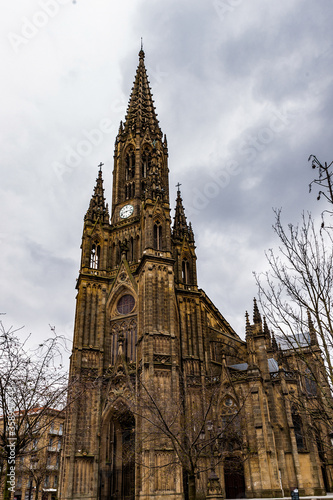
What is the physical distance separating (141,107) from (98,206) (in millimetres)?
17400

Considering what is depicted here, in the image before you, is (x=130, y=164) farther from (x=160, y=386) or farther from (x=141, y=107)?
(x=160, y=386)

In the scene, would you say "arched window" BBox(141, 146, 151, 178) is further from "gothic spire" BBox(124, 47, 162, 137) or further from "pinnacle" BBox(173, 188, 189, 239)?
"pinnacle" BBox(173, 188, 189, 239)

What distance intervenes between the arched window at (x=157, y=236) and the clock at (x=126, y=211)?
5.19 metres

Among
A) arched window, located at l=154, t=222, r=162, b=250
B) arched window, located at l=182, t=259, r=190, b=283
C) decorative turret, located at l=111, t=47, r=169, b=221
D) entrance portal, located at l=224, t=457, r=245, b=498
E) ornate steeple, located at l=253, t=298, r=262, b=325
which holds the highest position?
decorative turret, located at l=111, t=47, r=169, b=221

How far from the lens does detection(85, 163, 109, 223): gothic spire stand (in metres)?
43.8

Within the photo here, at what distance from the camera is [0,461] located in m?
15.8

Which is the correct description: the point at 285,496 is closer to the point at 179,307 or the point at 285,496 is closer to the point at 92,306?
the point at 179,307

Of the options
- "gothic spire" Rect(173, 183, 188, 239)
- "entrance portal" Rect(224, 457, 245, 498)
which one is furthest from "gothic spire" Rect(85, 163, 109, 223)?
"entrance portal" Rect(224, 457, 245, 498)

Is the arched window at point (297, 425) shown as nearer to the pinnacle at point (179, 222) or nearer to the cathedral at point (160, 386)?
the cathedral at point (160, 386)

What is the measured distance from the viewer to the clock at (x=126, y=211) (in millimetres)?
44812

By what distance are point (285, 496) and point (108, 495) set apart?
13149 mm

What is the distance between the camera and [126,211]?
45.2 m

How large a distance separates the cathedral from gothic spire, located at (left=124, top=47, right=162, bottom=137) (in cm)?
1047

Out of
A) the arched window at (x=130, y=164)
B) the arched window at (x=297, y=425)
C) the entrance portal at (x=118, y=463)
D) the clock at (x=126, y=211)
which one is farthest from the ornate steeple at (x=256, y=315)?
the arched window at (x=130, y=164)
